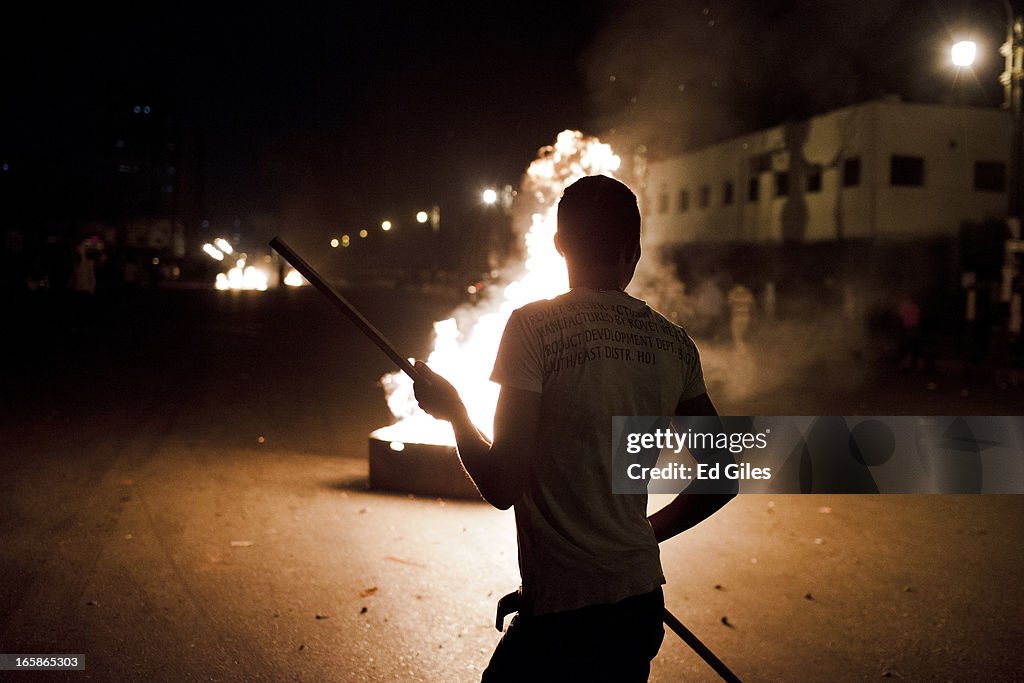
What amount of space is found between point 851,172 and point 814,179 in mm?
2313

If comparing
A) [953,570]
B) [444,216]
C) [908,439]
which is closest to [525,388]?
[953,570]

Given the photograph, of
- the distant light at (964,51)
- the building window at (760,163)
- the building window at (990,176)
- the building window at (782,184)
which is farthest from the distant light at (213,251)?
the building window at (760,163)

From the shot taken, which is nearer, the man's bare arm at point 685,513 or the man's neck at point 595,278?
the man's neck at point 595,278

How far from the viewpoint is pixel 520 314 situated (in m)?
2.05

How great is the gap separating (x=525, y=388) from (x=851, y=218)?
3842 centimetres

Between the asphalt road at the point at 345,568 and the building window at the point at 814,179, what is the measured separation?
1306 inches

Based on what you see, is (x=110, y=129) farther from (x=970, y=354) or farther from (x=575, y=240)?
(x=575, y=240)

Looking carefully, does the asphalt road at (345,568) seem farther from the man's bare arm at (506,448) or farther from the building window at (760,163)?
the building window at (760,163)

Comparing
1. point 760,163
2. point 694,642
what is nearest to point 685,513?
point 694,642

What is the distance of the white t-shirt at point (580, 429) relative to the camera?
2.03m

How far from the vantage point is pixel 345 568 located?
554 centimetres

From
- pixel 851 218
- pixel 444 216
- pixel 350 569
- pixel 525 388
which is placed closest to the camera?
pixel 525 388

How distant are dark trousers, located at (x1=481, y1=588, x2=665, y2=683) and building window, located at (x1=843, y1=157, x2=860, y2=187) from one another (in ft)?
125

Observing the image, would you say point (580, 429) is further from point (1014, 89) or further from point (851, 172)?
point (851, 172)
